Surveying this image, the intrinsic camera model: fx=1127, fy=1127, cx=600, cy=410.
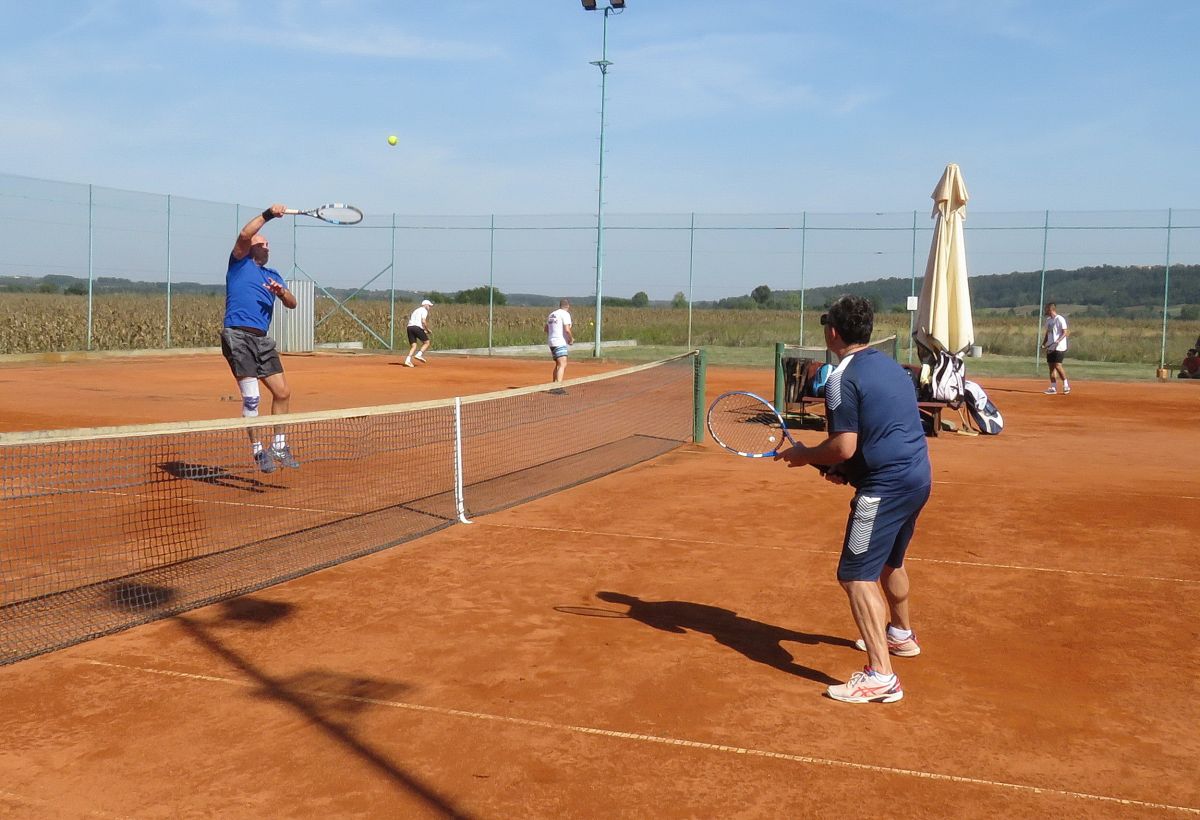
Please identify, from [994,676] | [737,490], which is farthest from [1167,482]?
[994,676]

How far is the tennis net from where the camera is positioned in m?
5.71

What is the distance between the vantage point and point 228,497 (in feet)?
28.0

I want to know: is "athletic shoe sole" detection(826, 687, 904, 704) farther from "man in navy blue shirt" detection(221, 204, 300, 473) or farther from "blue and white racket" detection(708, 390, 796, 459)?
"blue and white racket" detection(708, 390, 796, 459)

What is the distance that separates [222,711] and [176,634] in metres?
1.06

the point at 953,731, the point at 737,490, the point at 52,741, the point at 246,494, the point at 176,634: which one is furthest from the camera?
the point at 737,490

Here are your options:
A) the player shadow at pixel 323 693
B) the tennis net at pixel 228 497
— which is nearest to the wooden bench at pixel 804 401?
the tennis net at pixel 228 497

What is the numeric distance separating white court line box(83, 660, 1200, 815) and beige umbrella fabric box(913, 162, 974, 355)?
1069 cm

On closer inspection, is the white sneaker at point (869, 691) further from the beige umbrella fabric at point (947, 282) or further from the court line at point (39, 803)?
the beige umbrella fabric at point (947, 282)

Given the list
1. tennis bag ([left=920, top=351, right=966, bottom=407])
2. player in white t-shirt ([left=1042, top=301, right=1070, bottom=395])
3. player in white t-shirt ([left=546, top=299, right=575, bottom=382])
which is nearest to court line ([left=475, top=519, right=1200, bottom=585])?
tennis bag ([left=920, top=351, right=966, bottom=407])

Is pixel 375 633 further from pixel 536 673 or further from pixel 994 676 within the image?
pixel 994 676

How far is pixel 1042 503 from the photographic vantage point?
9055mm

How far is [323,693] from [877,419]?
2.47m

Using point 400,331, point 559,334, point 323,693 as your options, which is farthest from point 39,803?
point 400,331

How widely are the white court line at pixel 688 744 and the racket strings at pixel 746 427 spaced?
6.85 metres
